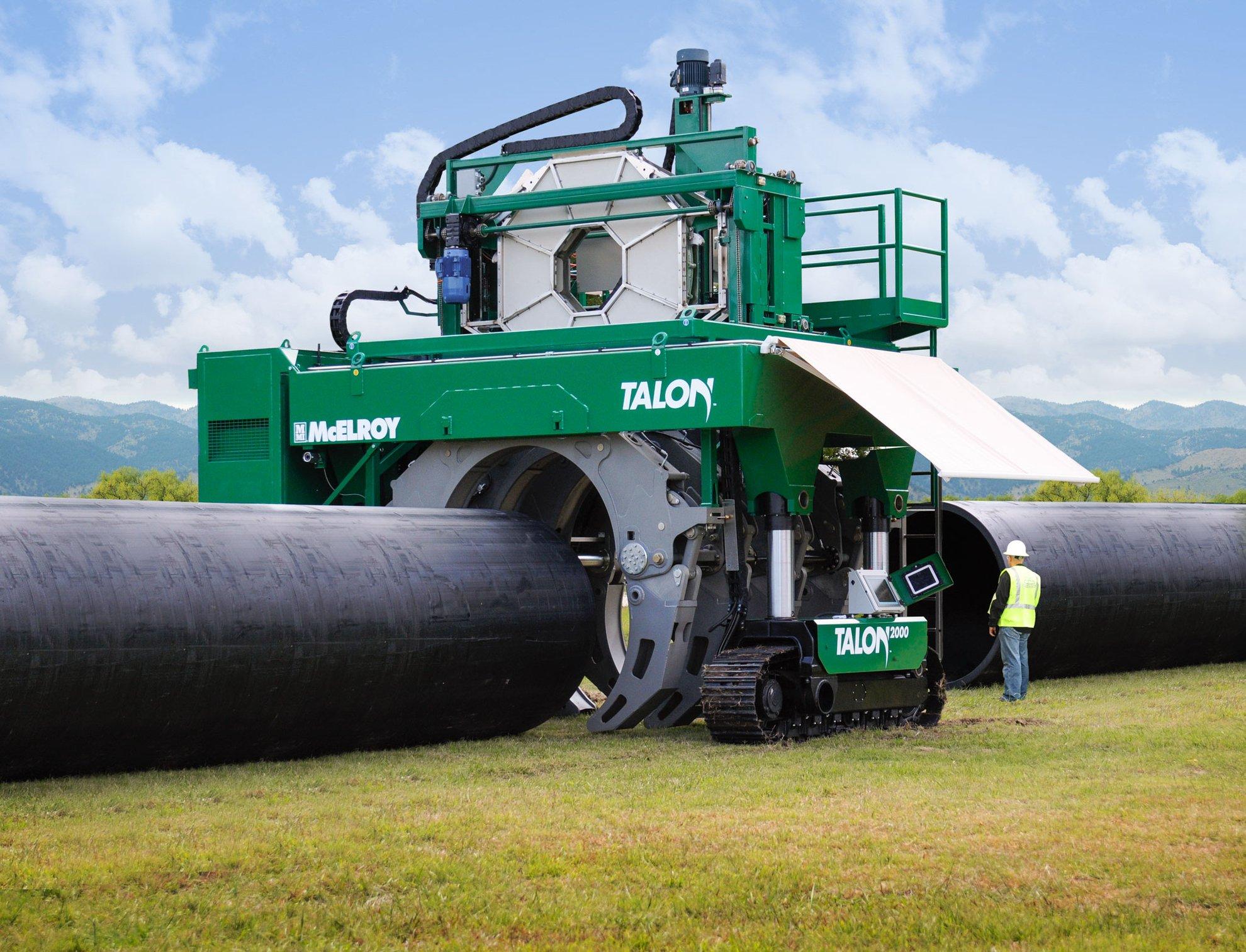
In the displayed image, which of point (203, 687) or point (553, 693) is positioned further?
point (553, 693)

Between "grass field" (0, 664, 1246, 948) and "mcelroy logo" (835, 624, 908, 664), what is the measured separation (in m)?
1.27

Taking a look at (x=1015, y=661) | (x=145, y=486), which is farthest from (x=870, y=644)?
(x=145, y=486)

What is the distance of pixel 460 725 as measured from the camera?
1552 cm

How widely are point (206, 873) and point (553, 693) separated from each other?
672 centimetres

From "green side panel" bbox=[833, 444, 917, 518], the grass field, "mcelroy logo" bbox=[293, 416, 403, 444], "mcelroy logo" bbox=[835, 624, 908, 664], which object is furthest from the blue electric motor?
the grass field

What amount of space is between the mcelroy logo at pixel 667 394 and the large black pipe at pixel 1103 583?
694 cm

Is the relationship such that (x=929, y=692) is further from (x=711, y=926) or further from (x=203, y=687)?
(x=711, y=926)

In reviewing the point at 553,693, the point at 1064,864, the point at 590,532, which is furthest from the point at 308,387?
the point at 1064,864

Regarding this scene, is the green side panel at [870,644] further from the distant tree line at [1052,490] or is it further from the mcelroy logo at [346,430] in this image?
the distant tree line at [1052,490]

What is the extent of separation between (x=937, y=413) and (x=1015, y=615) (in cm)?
503

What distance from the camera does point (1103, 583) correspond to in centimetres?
2305

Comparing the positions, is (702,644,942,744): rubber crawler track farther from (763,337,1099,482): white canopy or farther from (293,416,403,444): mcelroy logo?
(293,416,403,444): mcelroy logo

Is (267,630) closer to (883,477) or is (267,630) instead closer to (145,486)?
(883,477)

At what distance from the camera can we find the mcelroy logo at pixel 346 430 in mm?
18094
